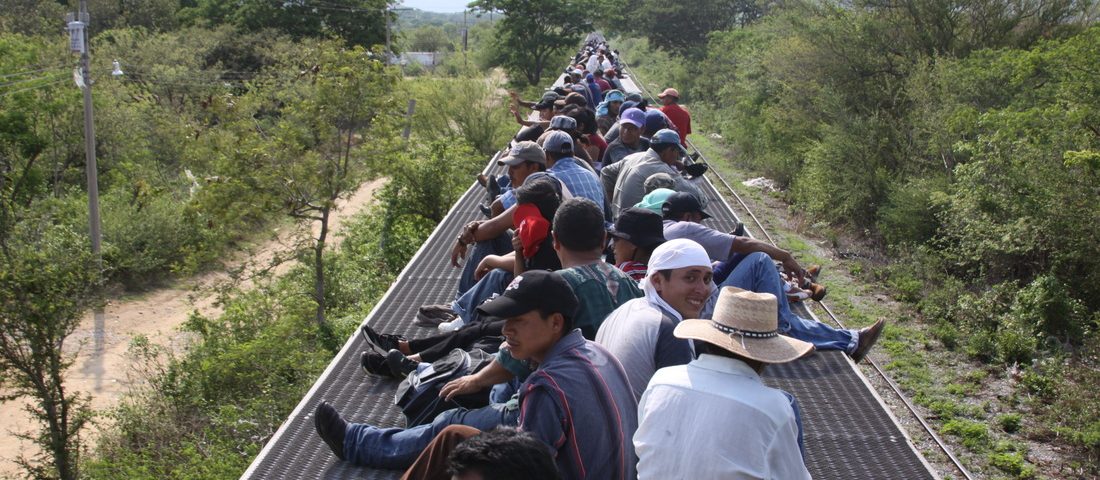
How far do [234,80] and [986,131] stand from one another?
3043 cm

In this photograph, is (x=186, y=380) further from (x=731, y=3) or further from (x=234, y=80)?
(x=731, y=3)

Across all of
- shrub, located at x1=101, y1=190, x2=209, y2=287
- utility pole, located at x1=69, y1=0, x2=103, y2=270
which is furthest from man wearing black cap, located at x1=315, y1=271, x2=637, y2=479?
shrub, located at x1=101, y1=190, x2=209, y2=287

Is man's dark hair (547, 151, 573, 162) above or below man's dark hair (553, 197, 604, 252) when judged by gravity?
below

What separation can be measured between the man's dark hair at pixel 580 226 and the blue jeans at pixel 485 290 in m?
1.29

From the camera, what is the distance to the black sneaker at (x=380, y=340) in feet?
18.0

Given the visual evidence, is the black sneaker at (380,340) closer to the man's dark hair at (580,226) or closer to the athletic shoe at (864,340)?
the man's dark hair at (580,226)

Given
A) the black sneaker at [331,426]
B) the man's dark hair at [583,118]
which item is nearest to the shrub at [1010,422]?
the man's dark hair at [583,118]

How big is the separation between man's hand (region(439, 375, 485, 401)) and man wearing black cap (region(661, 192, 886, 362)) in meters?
1.35

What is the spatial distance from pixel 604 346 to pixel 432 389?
3.83ft

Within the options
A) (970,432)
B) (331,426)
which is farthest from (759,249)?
(970,432)

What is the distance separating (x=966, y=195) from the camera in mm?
13180

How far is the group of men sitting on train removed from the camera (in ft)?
9.42

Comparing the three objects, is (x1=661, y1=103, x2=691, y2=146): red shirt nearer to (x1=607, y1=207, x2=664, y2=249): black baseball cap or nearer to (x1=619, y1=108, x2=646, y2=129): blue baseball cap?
(x1=619, y1=108, x2=646, y2=129): blue baseball cap

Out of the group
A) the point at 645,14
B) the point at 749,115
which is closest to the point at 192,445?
the point at 749,115
